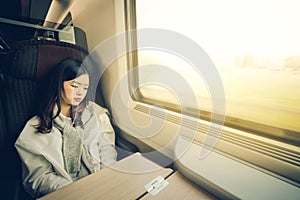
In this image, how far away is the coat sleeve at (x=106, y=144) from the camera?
3.41ft

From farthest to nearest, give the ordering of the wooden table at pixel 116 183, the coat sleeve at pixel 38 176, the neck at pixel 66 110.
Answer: the neck at pixel 66 110 → the coat sleeve at pixel 38 176 → the wooden table at pixel 116 183

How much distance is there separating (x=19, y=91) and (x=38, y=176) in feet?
1.46

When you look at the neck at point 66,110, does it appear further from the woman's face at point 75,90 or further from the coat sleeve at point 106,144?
the coat sleeve at point 106,144

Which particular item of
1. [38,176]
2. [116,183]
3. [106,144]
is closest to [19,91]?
[38,176]

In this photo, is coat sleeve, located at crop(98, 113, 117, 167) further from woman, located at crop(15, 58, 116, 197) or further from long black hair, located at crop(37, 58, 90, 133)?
long black hair, located at crop(37, 58, 90, 133)

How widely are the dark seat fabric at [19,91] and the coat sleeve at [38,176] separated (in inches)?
3.4

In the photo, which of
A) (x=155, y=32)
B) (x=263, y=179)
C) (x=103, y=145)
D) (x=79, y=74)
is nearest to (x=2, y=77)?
(x=79, y=74)

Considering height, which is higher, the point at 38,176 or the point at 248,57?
the point at 248,57

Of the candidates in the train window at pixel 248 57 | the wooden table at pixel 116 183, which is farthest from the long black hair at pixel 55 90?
the train window at pixel 248 57

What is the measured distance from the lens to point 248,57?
0.76 m

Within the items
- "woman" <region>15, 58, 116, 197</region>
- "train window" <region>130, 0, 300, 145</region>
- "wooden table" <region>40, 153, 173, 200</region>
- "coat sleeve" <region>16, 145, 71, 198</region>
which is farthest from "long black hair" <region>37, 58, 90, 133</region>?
"train window" <region>130, 0, 300, 145</region>

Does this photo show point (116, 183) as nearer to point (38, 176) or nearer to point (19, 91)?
point (38, 176)

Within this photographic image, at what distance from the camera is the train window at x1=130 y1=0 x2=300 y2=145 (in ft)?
2.12

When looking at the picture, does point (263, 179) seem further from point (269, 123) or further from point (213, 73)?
point (213, 73)
